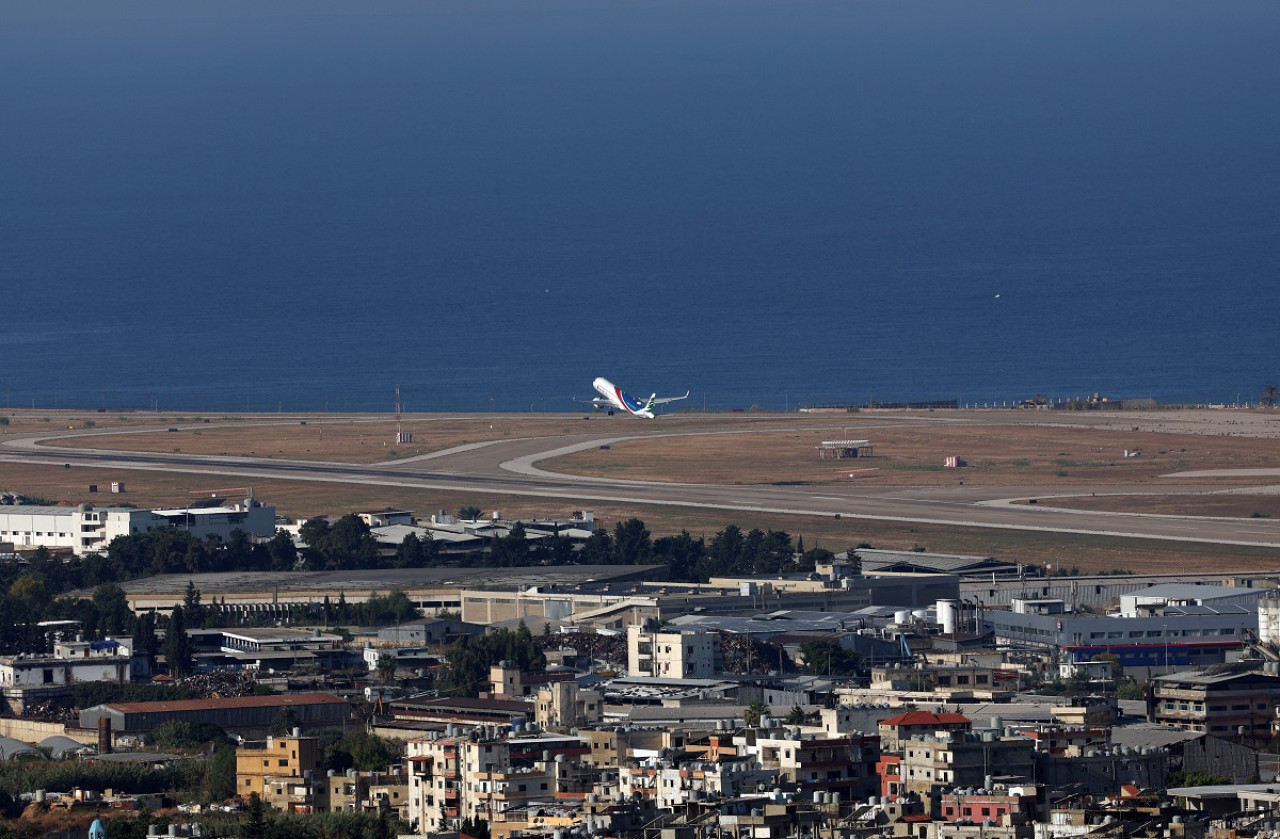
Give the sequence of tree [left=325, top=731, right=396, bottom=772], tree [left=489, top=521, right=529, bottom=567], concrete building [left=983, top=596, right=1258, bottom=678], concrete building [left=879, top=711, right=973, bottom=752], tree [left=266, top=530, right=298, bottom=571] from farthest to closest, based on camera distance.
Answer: tree [left=266, top=530, right=298, bottom=571] → tree [left=489, top=521, right=529, bottom=567] → concrete building [left=983, top=596, right=1258, bottom=678] → tree [left=325, top=731, right=396, bottom=772] → concrete building [left=879, top=711, right=973, bottom=752]

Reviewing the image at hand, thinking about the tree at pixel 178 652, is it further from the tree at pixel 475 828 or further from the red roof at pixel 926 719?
the tree at pixel 475 828

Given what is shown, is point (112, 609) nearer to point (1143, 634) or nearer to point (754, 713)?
point (1143, 634)

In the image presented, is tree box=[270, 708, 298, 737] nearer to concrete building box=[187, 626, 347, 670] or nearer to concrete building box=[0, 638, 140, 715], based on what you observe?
concrete building box=[0, 638, 140, 715]

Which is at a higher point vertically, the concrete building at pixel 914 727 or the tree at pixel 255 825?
the concrete building at pixel 914 727

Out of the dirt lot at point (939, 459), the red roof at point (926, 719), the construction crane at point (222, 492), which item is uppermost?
the dirt lot at point (939, 459)

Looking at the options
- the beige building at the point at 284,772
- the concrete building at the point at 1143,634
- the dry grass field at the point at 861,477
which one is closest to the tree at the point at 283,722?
the beige building at the point at 284,772

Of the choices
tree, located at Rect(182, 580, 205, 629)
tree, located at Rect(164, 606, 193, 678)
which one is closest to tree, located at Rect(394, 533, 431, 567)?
tree, located at Rect(182, 580, 205, 629)

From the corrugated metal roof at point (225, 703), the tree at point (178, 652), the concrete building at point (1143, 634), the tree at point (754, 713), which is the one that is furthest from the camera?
the concrete building at point (1143, 634)

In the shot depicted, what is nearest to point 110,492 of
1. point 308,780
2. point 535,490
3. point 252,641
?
point 535,490

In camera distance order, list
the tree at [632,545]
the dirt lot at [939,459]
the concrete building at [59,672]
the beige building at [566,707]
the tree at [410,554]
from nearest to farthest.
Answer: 1. the beige building at [566,707]
2. the concrete building at [59,672]
3. the tree at [632,545]
4. the tree at [410,554]
5. the dirt lot at [939,459]
